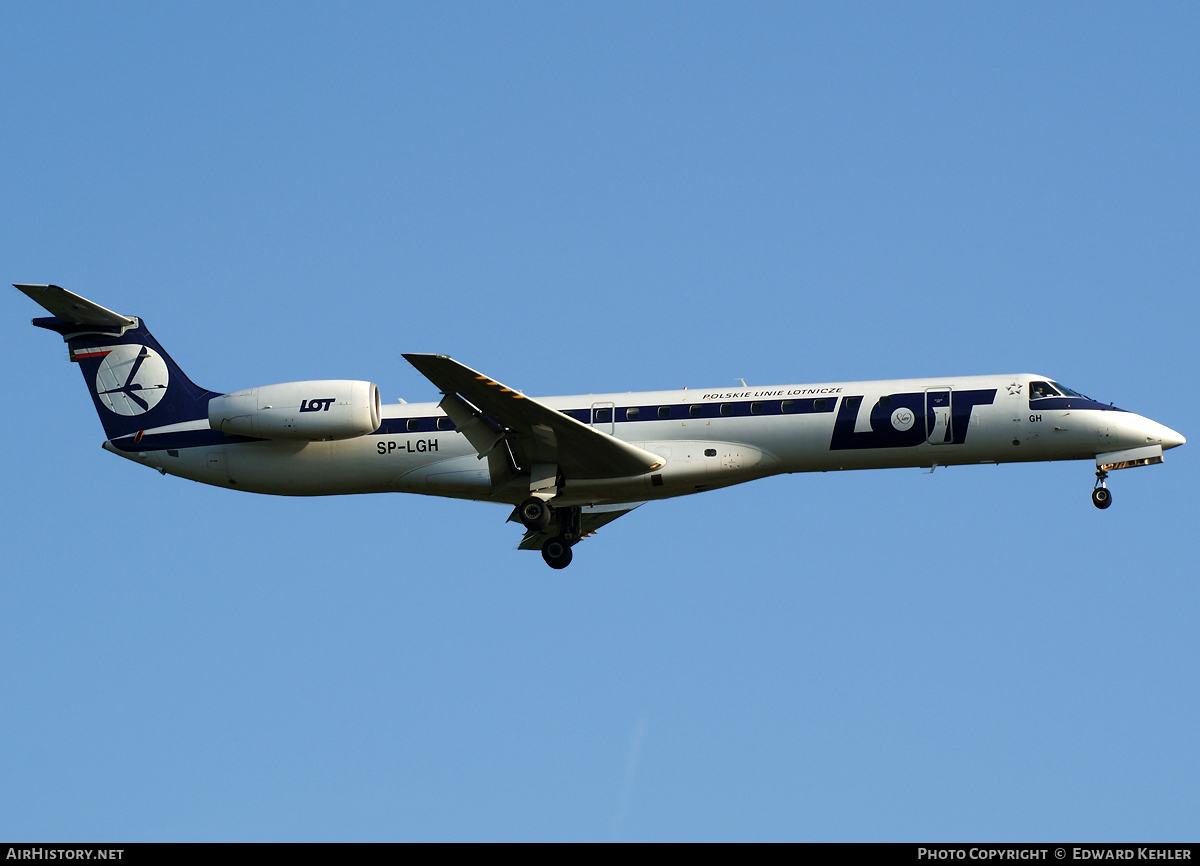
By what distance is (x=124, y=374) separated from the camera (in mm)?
30203

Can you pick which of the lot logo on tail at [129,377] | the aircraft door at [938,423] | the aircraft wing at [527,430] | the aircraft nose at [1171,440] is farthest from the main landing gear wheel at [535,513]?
the aircraft nose at [1171,440]

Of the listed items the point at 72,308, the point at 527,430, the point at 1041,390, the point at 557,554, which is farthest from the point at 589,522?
the point at 72,308

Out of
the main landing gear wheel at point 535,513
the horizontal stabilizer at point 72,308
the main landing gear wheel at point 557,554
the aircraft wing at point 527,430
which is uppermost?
the horizontal stabilizer at point 72,308

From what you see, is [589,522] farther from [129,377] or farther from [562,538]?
[129,377]

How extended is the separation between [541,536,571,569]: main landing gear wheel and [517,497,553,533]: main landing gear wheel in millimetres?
1877

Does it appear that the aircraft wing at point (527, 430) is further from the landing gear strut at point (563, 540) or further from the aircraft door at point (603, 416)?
the landing gear strut at point (563, 540)

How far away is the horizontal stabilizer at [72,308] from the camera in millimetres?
28484

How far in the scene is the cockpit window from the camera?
27.5 meters

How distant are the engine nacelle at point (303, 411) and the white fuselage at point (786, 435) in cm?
110

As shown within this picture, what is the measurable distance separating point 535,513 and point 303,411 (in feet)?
17.2
